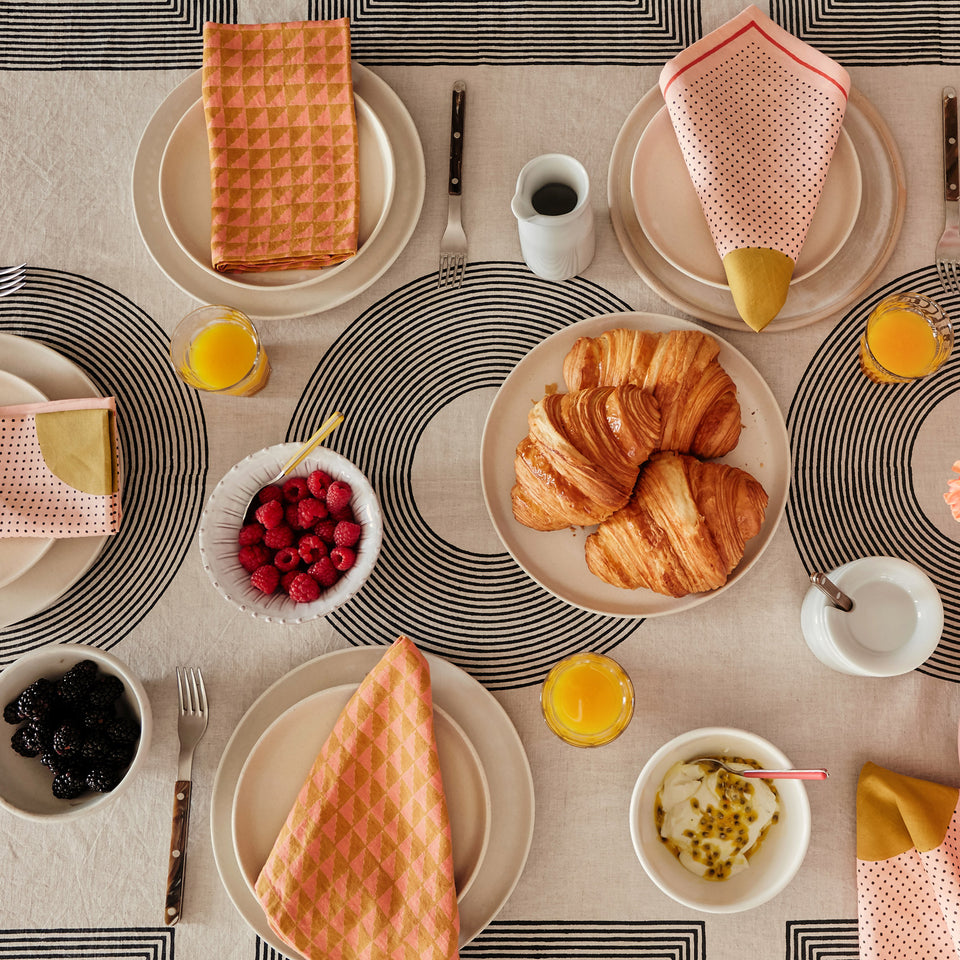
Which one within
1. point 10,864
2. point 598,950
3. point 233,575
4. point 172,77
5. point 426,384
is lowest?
point 598,950

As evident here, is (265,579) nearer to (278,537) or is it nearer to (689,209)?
(278,537)

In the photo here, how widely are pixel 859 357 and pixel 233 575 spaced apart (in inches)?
39.8

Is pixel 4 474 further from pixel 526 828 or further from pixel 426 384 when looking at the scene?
pixel 526 828

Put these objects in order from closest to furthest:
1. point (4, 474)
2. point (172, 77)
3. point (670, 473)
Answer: point (670, 473)
point (4, 474)
point (172, 77)

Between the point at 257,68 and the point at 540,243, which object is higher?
the point at 257,68

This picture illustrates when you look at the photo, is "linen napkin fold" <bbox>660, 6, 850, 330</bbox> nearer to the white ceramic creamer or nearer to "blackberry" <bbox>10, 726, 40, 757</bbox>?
the white ceramic creamer

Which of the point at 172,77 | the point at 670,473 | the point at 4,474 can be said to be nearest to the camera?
the point at 670,473

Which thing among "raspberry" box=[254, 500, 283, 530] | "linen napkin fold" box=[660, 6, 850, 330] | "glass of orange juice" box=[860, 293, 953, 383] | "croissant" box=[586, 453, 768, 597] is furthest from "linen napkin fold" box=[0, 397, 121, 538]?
"glass of orange juice" box=[860, 293, 953, 383]

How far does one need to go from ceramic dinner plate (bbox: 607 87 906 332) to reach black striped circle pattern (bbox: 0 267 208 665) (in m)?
0.75

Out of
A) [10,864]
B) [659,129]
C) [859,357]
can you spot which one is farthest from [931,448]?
[10,864]

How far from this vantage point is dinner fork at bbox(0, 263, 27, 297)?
1.29 meters

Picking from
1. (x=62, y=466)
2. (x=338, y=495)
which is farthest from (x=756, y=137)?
(x=62, y=466)

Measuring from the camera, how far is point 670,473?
1.09 m

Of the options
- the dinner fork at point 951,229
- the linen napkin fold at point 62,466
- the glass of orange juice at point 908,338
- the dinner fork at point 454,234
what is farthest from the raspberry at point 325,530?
the dinner fork at point 951,229
